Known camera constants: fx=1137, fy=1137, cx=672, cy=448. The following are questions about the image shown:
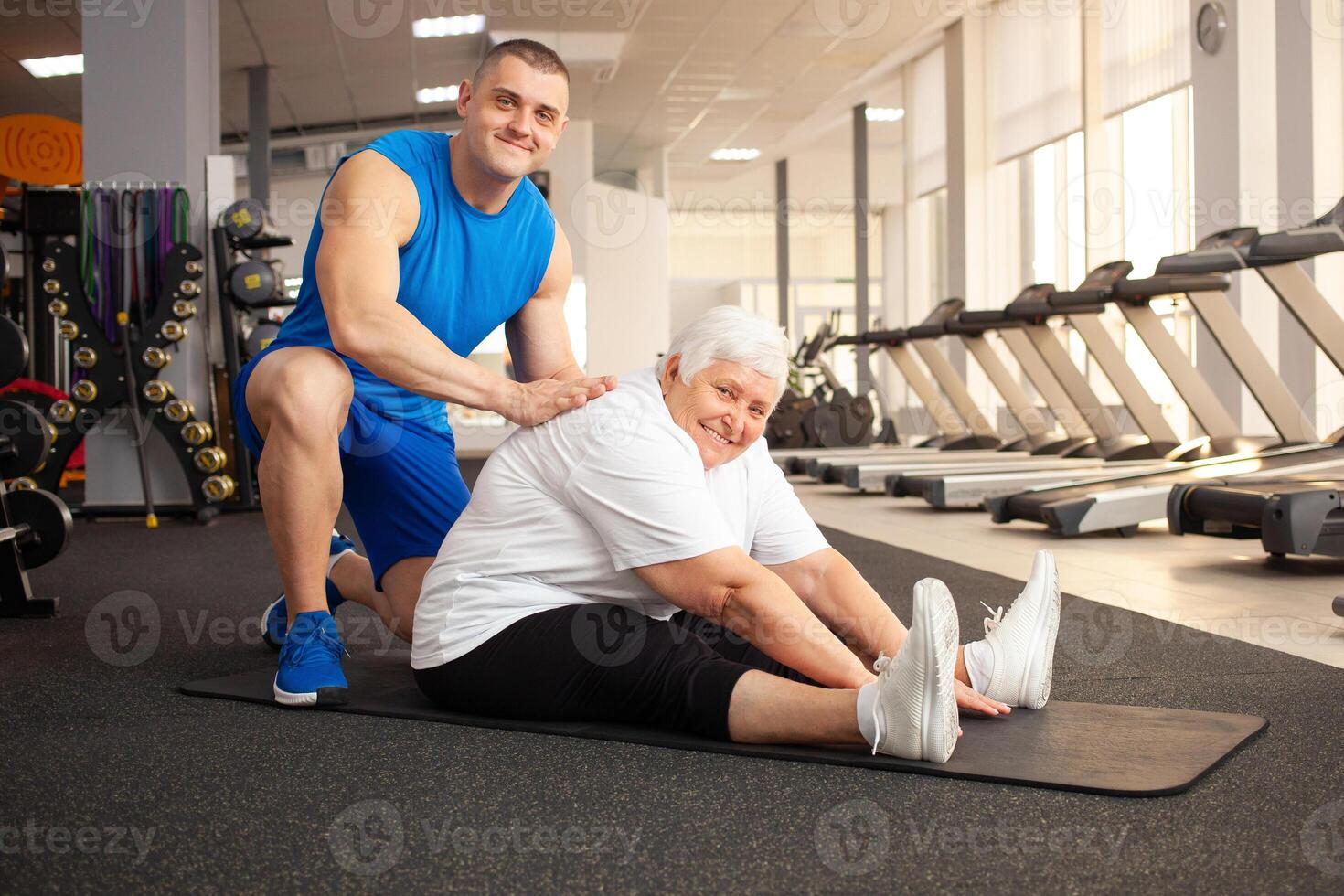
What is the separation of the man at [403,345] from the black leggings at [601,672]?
1.00 feet

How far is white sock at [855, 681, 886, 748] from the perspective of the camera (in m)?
1.44

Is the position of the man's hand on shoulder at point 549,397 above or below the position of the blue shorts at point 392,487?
above

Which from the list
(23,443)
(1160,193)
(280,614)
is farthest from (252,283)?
(1160,193)

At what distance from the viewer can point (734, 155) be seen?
47.4 ft

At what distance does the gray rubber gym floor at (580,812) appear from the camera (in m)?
1.13

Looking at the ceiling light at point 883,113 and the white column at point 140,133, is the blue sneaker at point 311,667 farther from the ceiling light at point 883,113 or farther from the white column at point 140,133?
the ceiling light at point 883,113

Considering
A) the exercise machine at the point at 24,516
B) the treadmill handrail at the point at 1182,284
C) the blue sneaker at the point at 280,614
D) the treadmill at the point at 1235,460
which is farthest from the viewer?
the treadmill handrail at the point at 1182,284

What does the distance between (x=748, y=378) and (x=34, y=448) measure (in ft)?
7.04

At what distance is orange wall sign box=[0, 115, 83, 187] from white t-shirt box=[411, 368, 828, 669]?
24.2ft

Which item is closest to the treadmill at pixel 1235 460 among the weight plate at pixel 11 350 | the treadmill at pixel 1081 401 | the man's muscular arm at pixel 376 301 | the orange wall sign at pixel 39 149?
the treadmill at pixel 1081 401

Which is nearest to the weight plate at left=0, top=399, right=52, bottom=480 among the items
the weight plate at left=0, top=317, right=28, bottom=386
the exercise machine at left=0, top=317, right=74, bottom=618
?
the exercise machine at left=0, top=317, right=74, bottom=618

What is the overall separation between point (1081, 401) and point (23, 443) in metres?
5.41

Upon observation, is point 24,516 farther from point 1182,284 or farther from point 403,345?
point 1182,284

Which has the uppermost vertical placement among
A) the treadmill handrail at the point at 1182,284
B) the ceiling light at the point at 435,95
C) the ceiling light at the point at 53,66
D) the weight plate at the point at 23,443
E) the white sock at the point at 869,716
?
the ceiling light at the point at 435,95
